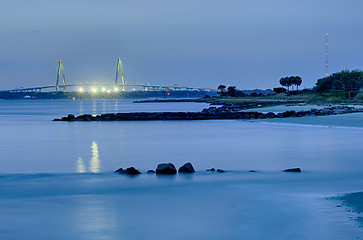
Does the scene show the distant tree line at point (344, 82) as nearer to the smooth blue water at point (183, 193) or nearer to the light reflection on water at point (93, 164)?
the smooth blue water at point (183, 193)

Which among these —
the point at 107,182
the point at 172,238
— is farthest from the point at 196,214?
the point at 107,182

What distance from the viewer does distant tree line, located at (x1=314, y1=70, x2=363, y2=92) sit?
224 feet

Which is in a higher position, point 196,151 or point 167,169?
point 167,169

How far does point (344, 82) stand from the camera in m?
72.9

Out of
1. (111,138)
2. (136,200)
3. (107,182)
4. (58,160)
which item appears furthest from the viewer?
(111,138)

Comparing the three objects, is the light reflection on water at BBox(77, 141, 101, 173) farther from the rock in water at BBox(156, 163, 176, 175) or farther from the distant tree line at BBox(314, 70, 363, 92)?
the distant tree line at BBox(314, 70, 363, 92)

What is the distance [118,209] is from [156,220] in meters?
0.93

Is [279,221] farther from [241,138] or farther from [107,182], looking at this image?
[241,138]

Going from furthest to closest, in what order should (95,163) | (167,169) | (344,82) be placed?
1. (344,82)
2. (95,163)
3. (167,169)

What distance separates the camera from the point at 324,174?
10688 millimetres

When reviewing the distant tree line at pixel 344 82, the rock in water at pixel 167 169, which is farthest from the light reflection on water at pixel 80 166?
the distant tree line at pixel 344 82

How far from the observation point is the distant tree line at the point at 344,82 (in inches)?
2687

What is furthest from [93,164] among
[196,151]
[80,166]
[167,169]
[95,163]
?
[196,151]

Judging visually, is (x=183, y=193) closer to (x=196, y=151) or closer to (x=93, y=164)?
(x=93, y=164)
